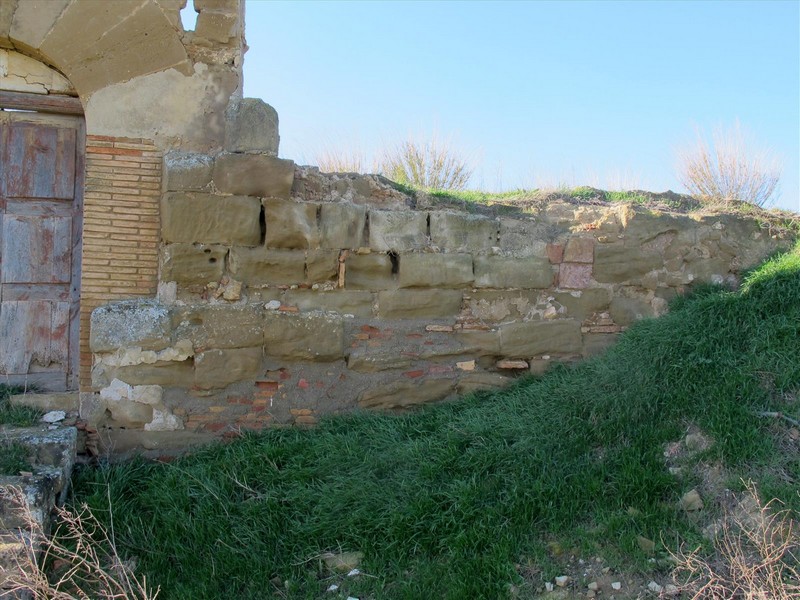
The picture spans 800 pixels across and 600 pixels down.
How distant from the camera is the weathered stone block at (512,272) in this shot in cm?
509

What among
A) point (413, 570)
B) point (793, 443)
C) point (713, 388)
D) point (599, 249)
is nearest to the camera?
point (413, 570)

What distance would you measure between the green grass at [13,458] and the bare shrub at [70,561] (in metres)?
0.28

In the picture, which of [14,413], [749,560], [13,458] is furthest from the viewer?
[14,413]

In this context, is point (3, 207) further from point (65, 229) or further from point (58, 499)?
point (58, 499)

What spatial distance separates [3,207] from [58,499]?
83.1 inches

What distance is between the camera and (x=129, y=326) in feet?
15.0

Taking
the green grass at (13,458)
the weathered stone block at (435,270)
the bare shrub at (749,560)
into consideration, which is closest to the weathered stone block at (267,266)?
the weathered stone block at (435,270)

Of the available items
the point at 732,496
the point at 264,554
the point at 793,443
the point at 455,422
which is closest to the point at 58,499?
the point at 264,554

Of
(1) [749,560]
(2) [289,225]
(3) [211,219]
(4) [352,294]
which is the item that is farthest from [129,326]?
(1) [749,560]

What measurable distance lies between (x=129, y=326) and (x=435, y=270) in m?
2.07

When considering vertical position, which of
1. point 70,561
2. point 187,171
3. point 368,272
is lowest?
point 70,561

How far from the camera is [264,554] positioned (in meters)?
3.65

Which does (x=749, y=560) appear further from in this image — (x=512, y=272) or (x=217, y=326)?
(x=217, y=326)

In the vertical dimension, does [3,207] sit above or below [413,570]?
above
